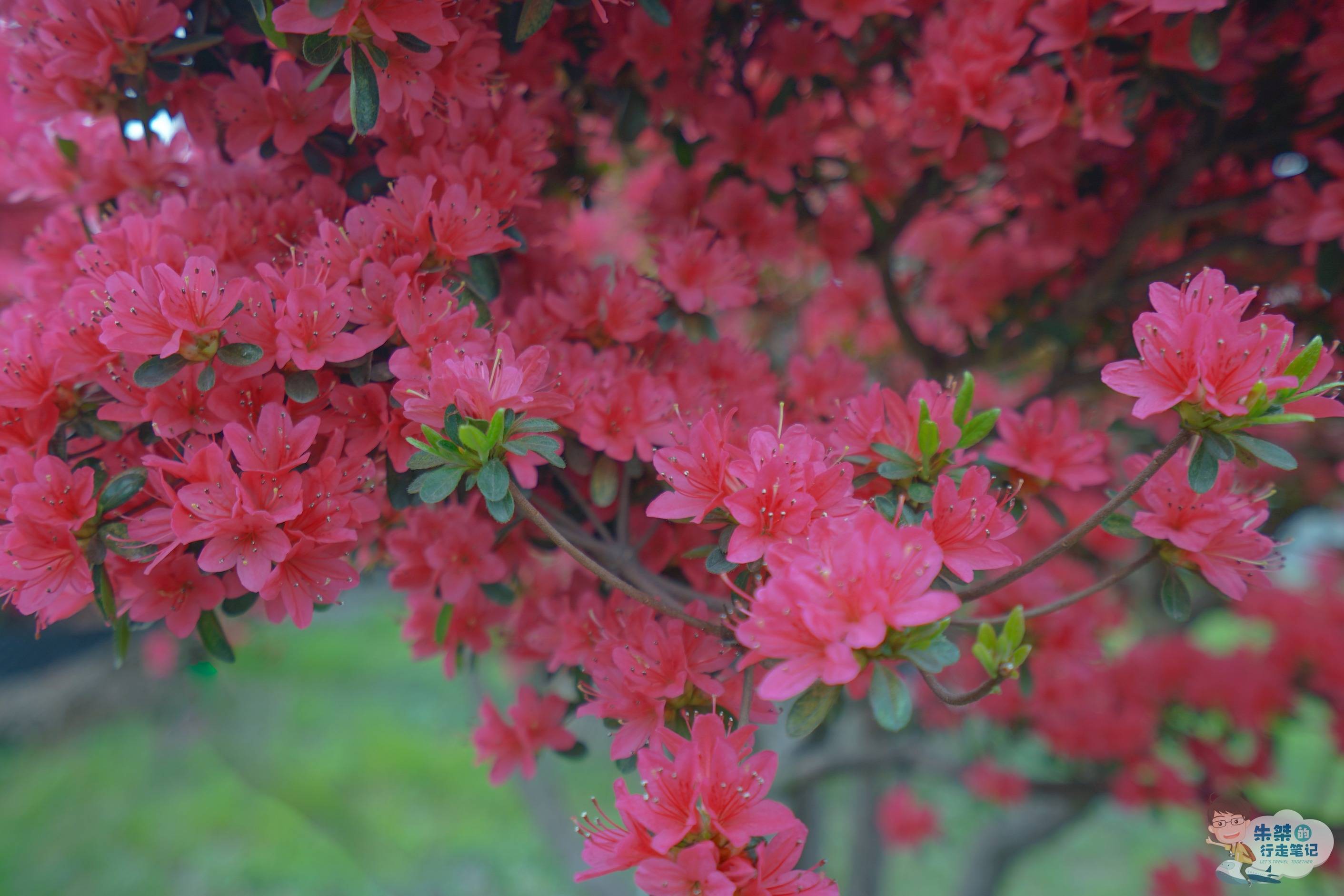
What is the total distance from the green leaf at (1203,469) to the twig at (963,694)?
0.94 feet

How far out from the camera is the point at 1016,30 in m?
1.31

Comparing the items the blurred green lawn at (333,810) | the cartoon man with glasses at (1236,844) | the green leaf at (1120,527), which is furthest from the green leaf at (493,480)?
the blurred green lawn at (333,810)

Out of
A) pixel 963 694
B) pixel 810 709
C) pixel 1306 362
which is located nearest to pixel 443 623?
pixel 810 709

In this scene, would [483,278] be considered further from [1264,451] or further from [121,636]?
[1264,451]

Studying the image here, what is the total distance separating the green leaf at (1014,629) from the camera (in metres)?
0.88

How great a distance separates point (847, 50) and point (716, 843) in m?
1.26

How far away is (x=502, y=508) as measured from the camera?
899 mm

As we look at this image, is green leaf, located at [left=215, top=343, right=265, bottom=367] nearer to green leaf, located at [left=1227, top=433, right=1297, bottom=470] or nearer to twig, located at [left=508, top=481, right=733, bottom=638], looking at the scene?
twig, located at [left=508, top=481, right=733, bottom=638]

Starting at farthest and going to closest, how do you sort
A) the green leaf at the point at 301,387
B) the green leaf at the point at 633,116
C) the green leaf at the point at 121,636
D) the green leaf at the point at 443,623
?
the green leaf at the point at 633,116, the green leaf at the point at 443,623, the green leaf at the point at 121,636, the green leaf at the point at 301,387

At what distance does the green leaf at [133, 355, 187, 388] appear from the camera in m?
0.94

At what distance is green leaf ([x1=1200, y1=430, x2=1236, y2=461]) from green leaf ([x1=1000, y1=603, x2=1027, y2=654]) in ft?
0.84

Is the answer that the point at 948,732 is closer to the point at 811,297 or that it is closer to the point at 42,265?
the point at 811,297

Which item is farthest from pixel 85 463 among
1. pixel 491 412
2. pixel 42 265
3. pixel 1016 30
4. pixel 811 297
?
pixel 811 297

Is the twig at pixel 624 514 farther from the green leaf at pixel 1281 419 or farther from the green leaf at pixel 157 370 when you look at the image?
the green leaf at pixel 1281 419
